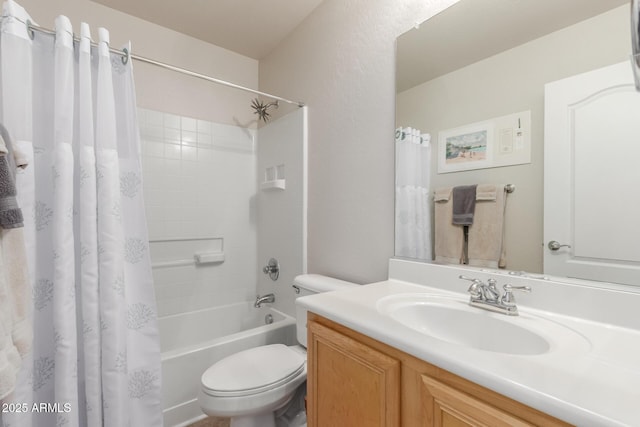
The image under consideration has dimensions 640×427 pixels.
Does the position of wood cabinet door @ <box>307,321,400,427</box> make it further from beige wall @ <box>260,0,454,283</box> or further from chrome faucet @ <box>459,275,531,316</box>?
beige wall @ <box>260,0,454,283</box>

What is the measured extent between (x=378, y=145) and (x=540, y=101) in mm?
637

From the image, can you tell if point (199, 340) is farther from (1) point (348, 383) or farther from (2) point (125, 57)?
(2) point (125, 57)

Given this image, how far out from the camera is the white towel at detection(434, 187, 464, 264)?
1.07 meters

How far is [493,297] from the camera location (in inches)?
34.1

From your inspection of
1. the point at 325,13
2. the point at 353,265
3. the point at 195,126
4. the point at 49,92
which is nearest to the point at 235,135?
the point at 195,126

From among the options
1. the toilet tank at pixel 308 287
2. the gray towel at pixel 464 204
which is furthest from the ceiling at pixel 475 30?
the toilet tank at pixel 308 287

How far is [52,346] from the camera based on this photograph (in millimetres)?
1045

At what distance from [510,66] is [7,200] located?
1.55 m

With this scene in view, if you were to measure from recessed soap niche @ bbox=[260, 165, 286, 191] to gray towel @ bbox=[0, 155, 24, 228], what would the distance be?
1.32 meters

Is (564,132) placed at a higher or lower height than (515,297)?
higher

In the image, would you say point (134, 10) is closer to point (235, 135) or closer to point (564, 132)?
point (235, 135)

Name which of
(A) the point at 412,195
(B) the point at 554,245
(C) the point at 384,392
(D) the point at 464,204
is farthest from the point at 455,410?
(A) the point at 412,195

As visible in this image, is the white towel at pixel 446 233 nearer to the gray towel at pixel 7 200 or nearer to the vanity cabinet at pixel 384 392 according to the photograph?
the vanity cabinet at pixel 384 392

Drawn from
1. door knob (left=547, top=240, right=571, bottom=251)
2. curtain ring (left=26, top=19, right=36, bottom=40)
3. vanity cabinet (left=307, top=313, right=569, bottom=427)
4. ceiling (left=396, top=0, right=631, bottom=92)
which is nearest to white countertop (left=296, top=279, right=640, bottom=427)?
vanity cabinet (left=307, top=313, right=569, bottom=427)
